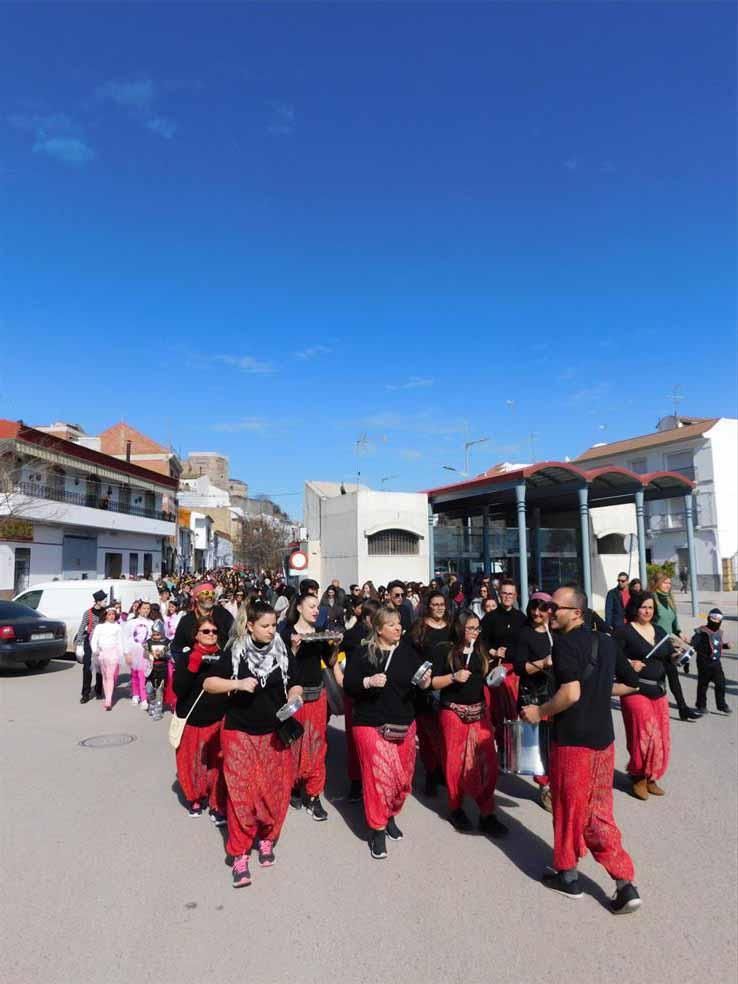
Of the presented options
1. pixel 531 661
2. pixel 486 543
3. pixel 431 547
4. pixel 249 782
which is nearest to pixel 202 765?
pixel 249 782

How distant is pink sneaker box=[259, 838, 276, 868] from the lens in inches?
165

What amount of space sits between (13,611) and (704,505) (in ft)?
134

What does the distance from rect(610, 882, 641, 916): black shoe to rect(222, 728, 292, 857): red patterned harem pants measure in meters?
2.11

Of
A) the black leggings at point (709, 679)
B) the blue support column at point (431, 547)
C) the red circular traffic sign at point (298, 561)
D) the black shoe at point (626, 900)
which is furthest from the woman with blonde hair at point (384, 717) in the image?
the blue support column at point (431, 547)

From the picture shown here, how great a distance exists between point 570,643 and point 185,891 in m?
2.75

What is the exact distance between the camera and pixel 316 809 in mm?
5148

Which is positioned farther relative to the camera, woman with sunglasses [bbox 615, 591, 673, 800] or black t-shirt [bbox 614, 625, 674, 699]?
black t-shirt [bbox 614, 625, 674, 699]

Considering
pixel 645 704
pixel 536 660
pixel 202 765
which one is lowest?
pixel 202 765

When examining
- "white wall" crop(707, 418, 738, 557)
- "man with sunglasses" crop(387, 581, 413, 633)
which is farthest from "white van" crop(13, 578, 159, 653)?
"white wall" crop(707, 418, 738, 557)

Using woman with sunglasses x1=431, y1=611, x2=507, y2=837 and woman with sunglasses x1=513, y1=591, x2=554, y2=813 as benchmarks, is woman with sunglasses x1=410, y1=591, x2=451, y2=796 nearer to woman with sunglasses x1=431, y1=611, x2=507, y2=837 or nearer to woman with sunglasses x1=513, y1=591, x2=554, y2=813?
woman with sunglasses x1=431, y1=611, x2=507, y2=837

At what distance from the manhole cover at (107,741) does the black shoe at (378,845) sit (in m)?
4.13

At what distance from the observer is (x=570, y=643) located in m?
3.73

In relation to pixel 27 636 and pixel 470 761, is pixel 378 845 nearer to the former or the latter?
pixel 470 761

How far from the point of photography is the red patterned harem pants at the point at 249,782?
13.2ft
